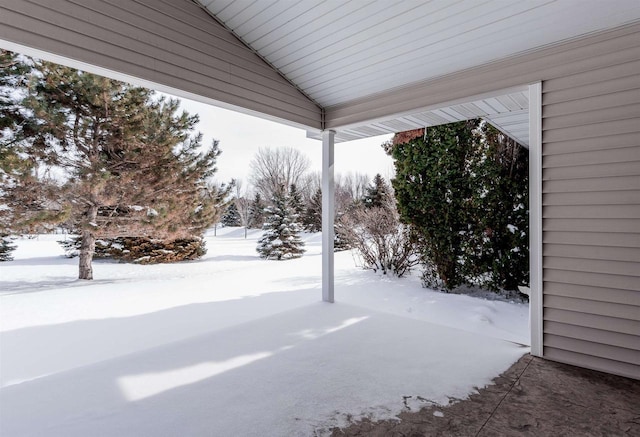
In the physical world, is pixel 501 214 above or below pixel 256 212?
below

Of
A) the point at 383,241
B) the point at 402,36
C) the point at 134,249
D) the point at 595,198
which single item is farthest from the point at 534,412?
the point at 134,249

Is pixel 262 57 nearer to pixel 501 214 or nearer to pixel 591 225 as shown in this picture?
pixel 591 225

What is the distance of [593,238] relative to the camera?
8.09 ft

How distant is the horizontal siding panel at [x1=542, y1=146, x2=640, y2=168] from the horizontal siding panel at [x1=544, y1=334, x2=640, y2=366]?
1375mm

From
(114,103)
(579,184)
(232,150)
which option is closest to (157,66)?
(579,184)

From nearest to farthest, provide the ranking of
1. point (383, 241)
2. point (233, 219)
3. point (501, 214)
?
point (501, 214) < point (383, 241) < point (233, 219)

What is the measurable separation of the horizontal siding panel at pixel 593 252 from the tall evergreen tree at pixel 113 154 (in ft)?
24.0

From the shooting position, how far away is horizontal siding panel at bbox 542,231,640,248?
2.31 metres

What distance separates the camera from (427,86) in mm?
3309

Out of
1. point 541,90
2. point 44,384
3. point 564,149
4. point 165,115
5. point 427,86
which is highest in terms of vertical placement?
point 165,115

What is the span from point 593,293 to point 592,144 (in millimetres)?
1128

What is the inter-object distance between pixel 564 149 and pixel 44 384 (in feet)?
14.1

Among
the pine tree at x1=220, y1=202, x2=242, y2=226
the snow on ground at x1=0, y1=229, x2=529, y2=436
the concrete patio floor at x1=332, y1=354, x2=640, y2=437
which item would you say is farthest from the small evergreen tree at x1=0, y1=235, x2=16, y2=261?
the concrete patio floor at x1=332, y1=354, x2=640, y2=437

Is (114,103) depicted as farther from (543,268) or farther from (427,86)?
(543,268)
